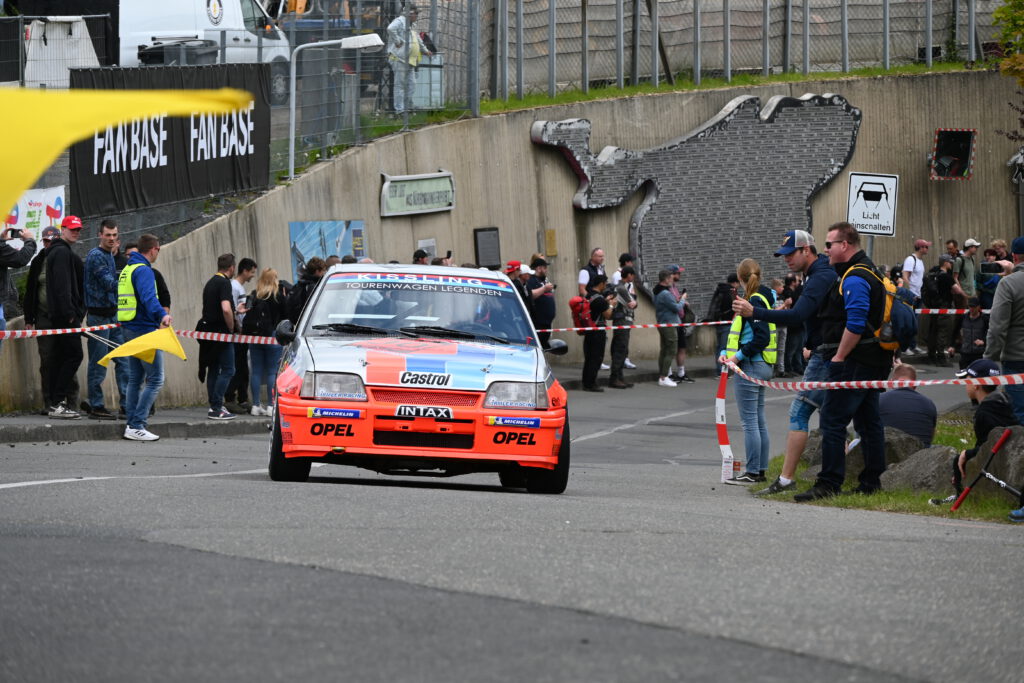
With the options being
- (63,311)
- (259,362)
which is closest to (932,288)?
(259,362)

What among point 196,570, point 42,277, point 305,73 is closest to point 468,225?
point 305,73

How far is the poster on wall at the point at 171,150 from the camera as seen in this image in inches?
757

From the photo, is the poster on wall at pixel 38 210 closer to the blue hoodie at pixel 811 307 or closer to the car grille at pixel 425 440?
the car grille at pixel 425 440

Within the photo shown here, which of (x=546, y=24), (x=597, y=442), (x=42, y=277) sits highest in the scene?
(x=546, y=24)

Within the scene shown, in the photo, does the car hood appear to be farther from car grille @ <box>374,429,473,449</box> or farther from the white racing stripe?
the white racing stripe

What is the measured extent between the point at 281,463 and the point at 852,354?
3870mm

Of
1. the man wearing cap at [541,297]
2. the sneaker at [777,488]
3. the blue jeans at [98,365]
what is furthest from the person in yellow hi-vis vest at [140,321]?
the man wearing cap at [541,297]

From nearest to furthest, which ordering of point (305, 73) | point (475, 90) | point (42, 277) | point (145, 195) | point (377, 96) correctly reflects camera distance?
point (42, 277) < point (145, 195) < point (305, 73) < point (377, 96) < point (475, 90)

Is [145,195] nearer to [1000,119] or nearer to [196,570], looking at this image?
[196,570]

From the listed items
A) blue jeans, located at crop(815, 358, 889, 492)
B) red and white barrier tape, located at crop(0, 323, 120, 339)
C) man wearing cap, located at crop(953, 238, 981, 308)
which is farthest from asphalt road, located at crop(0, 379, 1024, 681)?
man wearing cap, located at crop(953, 238, 981, 308)

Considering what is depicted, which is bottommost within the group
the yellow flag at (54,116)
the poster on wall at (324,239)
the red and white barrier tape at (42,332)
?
the red and white barrier tape at (42,332)

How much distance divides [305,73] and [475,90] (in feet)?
16.7

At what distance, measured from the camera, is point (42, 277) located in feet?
55.6

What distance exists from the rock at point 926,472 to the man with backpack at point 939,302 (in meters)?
19.3
